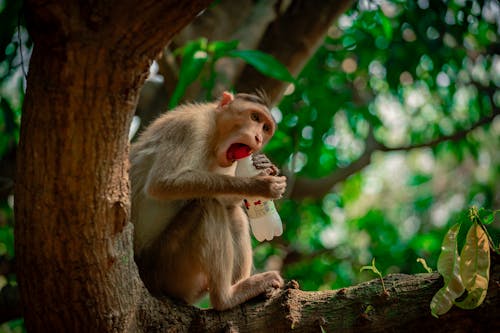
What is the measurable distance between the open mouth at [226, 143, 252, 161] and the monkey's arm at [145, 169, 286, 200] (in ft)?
1.38

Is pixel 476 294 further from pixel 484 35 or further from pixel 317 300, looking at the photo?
pixel 484 35

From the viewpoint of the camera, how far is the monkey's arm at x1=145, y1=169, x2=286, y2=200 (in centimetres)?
448

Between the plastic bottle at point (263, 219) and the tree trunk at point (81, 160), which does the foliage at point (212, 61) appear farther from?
the tree trunk at point (81, 160)

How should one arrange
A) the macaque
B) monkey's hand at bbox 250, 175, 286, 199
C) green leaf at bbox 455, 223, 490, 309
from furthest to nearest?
1. monkey's hand at bbox 250, 175, 286, 199
2. the macaque
3. green leaf at bbox 455, 223, 490, 309

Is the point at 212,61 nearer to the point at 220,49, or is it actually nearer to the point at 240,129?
the point at 220,49

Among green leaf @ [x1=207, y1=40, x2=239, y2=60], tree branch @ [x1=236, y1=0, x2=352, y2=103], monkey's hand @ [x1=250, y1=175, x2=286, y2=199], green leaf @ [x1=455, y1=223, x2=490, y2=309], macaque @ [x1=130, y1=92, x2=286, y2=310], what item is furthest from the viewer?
tree branch @ [x1=236, y1=0, x2=352, y2=103]

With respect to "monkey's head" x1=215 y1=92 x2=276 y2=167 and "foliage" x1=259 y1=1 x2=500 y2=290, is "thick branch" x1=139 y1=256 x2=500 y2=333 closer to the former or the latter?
"monkey's head" x1=215 y1=92 x2=276 y2=167

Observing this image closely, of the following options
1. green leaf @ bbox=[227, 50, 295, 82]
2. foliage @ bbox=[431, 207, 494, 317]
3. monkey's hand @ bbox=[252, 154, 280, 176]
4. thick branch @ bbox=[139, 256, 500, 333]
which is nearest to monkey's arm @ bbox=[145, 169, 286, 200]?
monkey's hand @ bbox=[252, 154, 280, 176]

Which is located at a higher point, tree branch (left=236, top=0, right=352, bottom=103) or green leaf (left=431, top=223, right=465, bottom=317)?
tree branch (left=236, top=0, right=352, bottom=103)

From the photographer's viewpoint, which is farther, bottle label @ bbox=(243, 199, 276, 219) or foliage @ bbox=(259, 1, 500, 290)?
foliage @ bbox=(259, 1, 500, 290)

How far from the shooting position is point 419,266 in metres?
7.11

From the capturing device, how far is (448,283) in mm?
3129

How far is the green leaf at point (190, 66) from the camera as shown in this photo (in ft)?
18.6

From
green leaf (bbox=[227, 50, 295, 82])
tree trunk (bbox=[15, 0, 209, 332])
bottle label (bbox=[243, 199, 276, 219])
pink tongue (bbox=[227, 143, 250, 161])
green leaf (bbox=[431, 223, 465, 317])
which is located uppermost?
green leaf (bbox=[227, 50, 295, 82])
